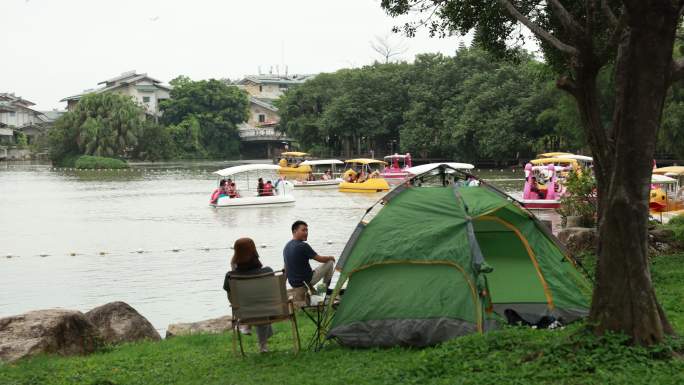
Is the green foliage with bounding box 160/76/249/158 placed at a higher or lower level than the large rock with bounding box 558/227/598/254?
higher

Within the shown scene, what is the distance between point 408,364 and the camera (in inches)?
253

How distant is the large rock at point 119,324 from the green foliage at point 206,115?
74.8m

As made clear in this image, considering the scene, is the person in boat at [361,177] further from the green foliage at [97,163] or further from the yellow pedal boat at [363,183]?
the green foliage at [97,163]

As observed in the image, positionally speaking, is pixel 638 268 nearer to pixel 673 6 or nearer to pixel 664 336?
pixel 664 336

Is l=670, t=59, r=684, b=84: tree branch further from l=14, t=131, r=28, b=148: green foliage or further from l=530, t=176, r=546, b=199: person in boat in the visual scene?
l=14, t=131, r=28, b=148: green foliage

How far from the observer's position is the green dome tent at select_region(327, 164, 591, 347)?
24.4 feet

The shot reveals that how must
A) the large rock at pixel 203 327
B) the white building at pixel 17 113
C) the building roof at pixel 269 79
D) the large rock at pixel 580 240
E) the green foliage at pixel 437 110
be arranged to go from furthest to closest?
1. the building roof at pixel 269 79
2. the white building at pixel 17 113
3. the green foliage at pixel 437 110
4. the large rock at pixel 580 240
5. the large rock at pixel 203 327

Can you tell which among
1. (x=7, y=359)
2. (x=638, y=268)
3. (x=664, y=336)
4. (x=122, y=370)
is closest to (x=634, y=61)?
(x=638, y=268)

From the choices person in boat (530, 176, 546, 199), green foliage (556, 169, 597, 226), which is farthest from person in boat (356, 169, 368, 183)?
green foliage (556, 169, 597, 226)

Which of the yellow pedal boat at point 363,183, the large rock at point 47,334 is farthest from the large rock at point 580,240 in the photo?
the yellow pedal boat at point 363,183

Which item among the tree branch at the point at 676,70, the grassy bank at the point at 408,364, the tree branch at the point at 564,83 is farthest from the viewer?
the tree branch at the point at 564,83

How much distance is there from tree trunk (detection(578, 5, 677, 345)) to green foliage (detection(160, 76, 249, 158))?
259 feet

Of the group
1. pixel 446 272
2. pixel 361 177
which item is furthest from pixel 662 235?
pixel 361 177

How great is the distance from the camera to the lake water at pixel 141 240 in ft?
46.7
